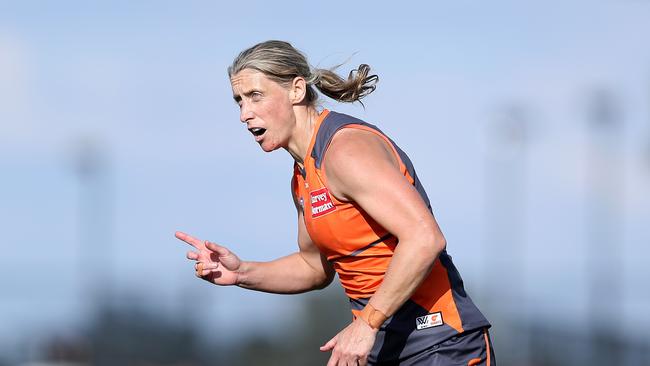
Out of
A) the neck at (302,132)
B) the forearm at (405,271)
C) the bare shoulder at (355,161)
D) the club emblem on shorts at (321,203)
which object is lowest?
the forearm at (405,271)

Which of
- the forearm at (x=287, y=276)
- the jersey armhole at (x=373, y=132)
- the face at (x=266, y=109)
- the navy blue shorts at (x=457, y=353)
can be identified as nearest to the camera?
the jersey armhole at (x=373, y=132)

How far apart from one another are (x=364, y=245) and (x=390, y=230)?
392 mm

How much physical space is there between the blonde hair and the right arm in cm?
69

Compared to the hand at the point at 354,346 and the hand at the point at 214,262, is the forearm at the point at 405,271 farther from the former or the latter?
the hand at the point at 214,262

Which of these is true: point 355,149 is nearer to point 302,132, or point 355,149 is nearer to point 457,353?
point 302,132

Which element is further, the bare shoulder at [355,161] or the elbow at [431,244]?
the bare shoulder at [355,161]

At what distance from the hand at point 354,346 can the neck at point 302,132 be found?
3.20ft

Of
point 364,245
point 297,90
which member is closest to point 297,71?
point 297,90

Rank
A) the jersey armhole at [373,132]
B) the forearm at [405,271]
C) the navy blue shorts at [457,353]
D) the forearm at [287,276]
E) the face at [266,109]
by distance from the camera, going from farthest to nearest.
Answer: the forearm at [287,276] < the face at [266,109] < the navy blue shorts at [457,353] < the jersey armhole at [373,132] < the forearm at [405,271]

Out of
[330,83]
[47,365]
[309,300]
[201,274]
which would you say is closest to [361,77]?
[330,83]

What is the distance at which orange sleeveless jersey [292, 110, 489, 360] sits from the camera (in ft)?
17.3

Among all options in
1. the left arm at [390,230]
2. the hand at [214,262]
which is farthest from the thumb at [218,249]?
the left arm at [390,230]

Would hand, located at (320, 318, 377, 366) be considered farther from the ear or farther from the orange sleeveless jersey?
the ear

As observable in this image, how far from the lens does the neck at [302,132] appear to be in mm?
5531
